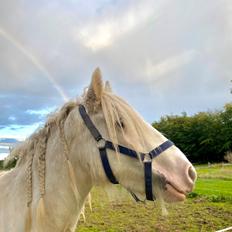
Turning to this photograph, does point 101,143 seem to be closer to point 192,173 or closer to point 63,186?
point 63,186

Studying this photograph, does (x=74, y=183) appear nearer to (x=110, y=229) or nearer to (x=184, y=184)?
(x=184, y=184)

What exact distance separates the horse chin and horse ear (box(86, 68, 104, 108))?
61 cm

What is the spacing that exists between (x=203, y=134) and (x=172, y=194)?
56.0 metres

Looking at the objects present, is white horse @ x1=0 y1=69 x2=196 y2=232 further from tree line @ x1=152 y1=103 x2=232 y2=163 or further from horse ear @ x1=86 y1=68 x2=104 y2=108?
tree line @ x1=152 y1=103 x2=232 y2=163

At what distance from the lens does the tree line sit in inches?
2106

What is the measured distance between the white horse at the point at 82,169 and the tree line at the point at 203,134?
171ft

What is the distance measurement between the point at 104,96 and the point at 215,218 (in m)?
6.99

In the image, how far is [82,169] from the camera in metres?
2.04

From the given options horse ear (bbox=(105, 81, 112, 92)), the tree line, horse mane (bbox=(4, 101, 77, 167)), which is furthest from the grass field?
the tree line

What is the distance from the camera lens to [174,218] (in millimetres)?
8062

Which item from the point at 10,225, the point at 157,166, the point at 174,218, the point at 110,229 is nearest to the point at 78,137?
the point at 157,166

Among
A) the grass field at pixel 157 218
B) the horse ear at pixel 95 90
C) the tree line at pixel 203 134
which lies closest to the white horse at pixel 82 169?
the horse ear at pixel 95 90

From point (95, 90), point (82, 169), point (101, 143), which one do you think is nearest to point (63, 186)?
point (82, 169)

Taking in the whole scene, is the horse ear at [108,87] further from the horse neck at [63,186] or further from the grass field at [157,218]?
the grass field at [157,218]
